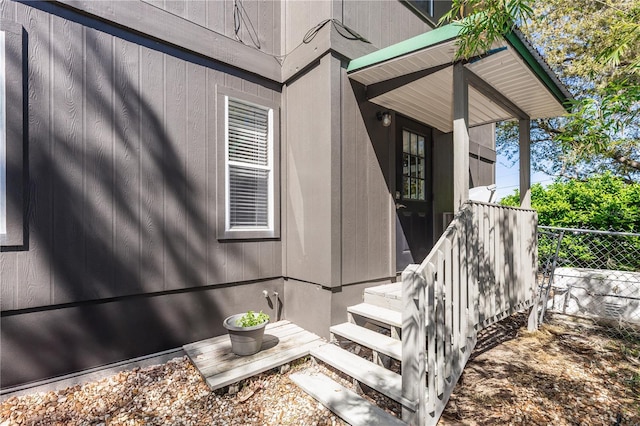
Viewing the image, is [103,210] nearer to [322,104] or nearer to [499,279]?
[322,104]

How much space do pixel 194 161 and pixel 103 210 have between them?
0.89m

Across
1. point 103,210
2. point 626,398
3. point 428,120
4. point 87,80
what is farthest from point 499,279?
point 87,80

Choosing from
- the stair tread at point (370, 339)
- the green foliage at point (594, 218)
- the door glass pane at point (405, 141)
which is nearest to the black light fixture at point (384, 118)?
the door glass pane at point (405, 141)

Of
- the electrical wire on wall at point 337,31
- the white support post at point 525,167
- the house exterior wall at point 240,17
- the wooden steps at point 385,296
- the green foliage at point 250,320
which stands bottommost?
the green foliage at point 250,320

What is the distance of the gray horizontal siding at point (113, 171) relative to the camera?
233cm

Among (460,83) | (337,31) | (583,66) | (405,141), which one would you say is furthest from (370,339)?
(583,66)

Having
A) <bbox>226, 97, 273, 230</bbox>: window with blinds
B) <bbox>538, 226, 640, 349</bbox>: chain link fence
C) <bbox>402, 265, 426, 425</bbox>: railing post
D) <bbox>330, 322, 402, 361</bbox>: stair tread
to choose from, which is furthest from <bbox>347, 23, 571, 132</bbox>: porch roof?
<bbox>330, 322, 402, 361</bbox>: stair tread

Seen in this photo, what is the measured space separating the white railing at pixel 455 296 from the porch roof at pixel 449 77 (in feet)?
3.98

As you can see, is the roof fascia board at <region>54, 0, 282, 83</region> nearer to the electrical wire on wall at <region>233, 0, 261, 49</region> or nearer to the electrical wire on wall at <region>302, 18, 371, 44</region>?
the electrical wire on wall at <region>233, 0, 261, 49</region>

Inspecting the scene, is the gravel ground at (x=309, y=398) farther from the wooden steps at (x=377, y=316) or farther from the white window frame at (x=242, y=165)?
the white window frame at (x=242, y=165)

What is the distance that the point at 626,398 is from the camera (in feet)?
Result: 7.43

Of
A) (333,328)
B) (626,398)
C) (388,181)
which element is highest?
(388,181)

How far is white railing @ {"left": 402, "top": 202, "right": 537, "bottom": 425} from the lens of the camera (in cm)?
188

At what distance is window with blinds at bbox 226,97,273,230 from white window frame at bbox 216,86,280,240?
1cm
